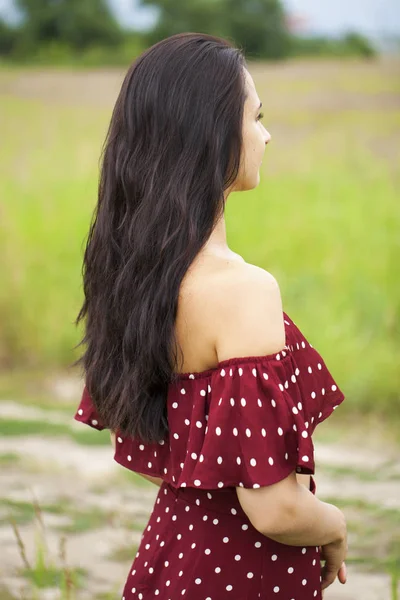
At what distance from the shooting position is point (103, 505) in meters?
3.53

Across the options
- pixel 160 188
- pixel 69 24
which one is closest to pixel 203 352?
pixel 160 188

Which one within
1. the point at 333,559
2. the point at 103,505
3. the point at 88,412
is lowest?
the point at 103,505

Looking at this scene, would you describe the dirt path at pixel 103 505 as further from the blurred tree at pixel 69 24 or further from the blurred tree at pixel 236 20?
the blurred tree at pixel 69 24

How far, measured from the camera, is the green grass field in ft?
16.4

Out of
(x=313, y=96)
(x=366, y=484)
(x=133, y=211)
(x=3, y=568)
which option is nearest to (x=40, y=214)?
(x=313, y=96)

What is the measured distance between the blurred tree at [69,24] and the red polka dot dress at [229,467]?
5.41 metres

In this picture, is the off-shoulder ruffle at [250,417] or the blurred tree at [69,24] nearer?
the off-shoulder ruffle at [250,417]

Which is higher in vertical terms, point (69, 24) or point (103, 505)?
point (69, 24)

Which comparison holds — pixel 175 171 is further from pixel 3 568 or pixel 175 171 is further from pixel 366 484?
pixel 366 484

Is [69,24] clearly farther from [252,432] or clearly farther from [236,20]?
[252,432]

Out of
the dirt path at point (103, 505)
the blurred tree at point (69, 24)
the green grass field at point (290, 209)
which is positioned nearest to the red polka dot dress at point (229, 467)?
the dirt path at point (103, 505)

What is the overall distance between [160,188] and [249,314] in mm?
256

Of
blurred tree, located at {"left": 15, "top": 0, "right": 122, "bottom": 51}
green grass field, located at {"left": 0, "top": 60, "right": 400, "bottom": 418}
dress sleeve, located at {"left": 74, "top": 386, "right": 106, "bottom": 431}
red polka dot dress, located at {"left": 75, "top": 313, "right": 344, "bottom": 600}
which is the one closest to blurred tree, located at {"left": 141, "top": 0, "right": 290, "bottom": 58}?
green grass field, located at {"left": 0, "top": 60, "right": 400, "bottom": 418}

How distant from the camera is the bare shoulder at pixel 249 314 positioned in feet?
4.08
